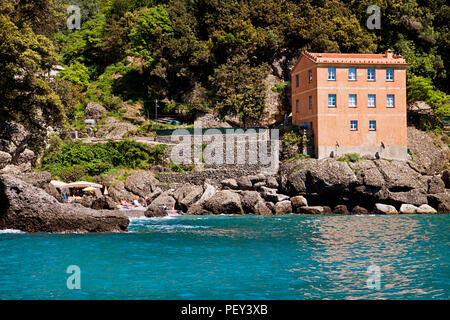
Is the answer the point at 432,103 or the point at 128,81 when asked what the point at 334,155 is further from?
the point at 128,81

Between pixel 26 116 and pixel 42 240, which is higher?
pixel 26 116

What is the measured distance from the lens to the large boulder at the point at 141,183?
142 feet

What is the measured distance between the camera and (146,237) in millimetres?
22484

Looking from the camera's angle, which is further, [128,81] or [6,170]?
[128,81]

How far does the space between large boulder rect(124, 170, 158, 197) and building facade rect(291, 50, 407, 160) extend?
16.1 m

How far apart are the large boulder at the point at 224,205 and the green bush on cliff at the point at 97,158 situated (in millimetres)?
12085

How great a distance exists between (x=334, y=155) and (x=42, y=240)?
1186 inches

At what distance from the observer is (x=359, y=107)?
1753 inches

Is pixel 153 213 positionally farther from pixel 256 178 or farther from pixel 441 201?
pixel 441 201

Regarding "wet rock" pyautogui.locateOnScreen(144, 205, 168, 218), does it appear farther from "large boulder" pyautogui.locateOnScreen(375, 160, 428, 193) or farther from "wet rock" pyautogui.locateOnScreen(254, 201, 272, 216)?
"large boulder" pyautogui.locateOnScreen(375, 160, 428, 193)

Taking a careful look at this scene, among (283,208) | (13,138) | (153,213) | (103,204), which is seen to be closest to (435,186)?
(283,208)

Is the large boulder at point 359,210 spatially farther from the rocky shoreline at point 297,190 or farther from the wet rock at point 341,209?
the wet rock at point 341,209

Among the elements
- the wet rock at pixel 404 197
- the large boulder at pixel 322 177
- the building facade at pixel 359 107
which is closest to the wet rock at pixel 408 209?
the wet rock at pixel 404 197

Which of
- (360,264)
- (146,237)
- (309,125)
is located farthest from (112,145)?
(360,264)
